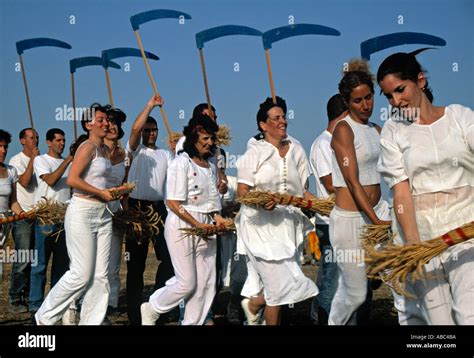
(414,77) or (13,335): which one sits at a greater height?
(414,77)

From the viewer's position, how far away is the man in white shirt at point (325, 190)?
28.5ft

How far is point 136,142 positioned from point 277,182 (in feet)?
6.33

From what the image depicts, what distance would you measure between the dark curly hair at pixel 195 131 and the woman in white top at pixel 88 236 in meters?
0.73

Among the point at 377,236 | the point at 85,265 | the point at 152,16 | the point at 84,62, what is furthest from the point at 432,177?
the point at 84,62

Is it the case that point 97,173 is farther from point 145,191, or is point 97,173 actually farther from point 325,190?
point 325,190

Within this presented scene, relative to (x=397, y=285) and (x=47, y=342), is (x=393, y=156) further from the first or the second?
(x=47, y=342)

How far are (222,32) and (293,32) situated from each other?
80 centimetres

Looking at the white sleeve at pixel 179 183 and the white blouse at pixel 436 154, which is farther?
the white sleeve at pixel 179 183

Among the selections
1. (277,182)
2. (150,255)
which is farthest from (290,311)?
(150,255)

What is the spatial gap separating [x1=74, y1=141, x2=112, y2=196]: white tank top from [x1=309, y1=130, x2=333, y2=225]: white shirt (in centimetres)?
200

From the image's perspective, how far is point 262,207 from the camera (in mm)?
8109

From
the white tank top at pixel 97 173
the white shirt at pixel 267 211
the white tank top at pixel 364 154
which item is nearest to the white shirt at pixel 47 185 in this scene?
the white tank top at pixel 97 173

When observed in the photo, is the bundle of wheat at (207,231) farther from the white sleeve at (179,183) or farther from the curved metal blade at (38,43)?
the curved metal blade at (38,43)

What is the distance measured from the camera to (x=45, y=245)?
10102 millimetres
